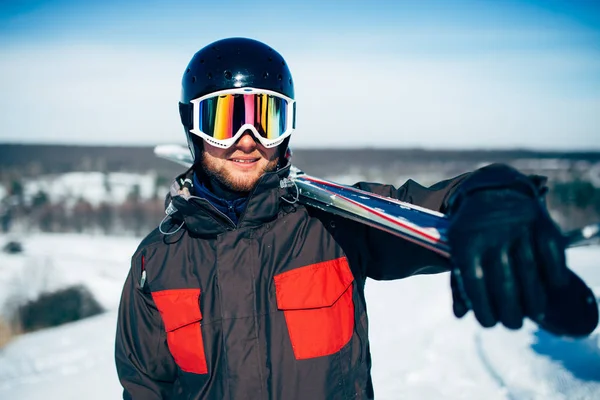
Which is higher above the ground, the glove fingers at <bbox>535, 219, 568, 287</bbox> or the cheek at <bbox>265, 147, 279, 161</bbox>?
the cheek at <bbox>265, 147, 279, 161</bbox>

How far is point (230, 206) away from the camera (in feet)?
6.15

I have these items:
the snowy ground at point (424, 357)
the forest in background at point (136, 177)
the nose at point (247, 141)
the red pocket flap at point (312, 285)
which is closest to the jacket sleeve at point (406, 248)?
the red pocket flap at point (312, 285)

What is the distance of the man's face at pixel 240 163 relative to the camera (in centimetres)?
189

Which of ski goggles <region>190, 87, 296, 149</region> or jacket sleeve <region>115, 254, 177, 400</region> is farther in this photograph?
ski goggles <region>190, 87, 296, 149</region>

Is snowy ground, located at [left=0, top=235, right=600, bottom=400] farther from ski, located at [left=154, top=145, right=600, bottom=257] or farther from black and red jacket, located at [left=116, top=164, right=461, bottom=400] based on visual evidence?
ski, located at [left=154, top=145, right=600, bottom=257]

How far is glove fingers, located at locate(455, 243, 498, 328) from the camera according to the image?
1053 mm

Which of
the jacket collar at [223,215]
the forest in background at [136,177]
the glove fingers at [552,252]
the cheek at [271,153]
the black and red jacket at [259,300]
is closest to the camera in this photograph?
the glove fingers at [552,252]

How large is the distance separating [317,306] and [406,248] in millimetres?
395

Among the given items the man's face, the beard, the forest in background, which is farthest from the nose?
the forest in background

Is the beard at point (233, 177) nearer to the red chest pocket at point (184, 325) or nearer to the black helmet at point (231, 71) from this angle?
the black helmet at point (231, 71)

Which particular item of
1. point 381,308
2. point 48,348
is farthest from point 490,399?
point 48,348

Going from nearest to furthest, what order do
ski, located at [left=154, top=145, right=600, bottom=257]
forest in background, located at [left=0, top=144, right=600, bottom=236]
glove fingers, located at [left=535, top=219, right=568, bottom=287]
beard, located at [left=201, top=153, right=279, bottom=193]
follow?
1. glove fingers, located at [left=535, top=219, right=568, bottom=287]
2. ski, located at [left=154, top=145, right=600, bottom=257]
3. beard, located at [left=201, top=153, right=279, bottom=193]
4. forest in background, located at [left=0, top=144, right=600, bottom=236]

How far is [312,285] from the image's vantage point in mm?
1607

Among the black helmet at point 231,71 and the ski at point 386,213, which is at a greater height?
the black helmet at point 231,71
